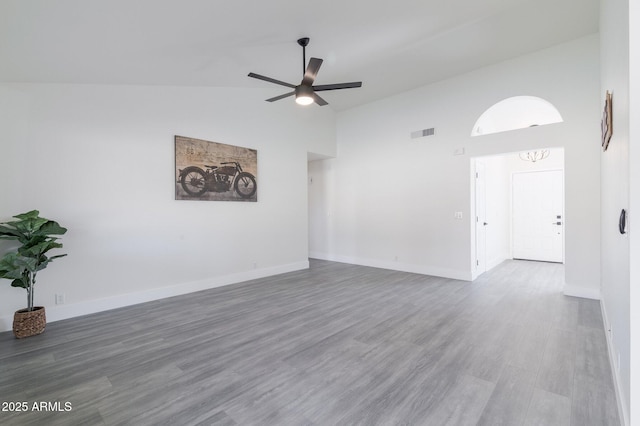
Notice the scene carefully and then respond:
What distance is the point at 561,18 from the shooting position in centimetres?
386

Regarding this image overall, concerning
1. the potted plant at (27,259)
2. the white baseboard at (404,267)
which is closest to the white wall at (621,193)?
the white baseboard at (404,267)

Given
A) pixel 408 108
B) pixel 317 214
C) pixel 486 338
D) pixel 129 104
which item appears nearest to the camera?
pixel 486 338

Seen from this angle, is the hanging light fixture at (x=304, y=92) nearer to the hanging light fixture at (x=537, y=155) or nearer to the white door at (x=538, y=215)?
the hanging light fixture at (x=537, y=155)

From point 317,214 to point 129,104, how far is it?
505cm

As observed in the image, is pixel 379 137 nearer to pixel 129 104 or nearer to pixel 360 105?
pixel 360 105

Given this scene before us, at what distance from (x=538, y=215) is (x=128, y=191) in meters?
8.85

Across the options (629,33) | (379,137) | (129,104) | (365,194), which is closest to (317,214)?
(365,194)

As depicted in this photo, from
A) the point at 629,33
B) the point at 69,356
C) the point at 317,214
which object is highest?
the point at 629,33

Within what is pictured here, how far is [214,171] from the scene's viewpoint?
5.07 m

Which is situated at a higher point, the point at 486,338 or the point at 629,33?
the point at 629,33

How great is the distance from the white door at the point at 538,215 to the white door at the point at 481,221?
2.20 m

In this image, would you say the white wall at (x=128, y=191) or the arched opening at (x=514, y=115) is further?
the arched opening at (x=514, y=115)

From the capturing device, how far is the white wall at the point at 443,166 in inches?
167

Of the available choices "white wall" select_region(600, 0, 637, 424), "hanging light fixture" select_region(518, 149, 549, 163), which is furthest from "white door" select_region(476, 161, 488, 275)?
"white wall" select_region(600, 0, 637, 424)
